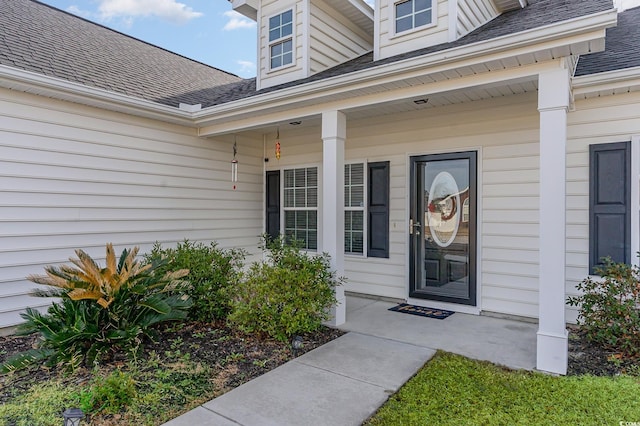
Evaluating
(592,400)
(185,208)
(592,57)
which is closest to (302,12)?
(185,208)

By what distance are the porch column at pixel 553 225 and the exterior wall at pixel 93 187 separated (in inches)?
196

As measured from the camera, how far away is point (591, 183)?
429cm

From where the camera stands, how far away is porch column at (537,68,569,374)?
3.24 m

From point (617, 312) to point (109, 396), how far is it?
434cm

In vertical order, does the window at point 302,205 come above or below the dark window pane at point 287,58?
below

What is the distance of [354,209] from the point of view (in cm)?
618

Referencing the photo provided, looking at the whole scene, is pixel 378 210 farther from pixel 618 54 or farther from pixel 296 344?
pixel 618 54

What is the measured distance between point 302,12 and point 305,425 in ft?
17.9

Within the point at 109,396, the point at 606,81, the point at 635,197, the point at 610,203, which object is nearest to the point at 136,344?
the point at 109,396

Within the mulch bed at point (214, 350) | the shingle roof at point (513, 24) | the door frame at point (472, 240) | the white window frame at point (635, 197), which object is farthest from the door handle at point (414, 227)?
the white window frame at point (635, 197)

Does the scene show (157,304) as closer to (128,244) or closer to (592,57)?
(128,244)

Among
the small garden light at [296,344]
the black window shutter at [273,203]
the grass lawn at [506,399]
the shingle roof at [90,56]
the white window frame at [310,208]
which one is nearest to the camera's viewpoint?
the grass lawn at [506,399]

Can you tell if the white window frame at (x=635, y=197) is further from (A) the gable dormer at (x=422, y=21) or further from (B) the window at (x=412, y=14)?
(B) the window at (x=412, y=14)

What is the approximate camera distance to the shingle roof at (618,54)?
4102 mm
